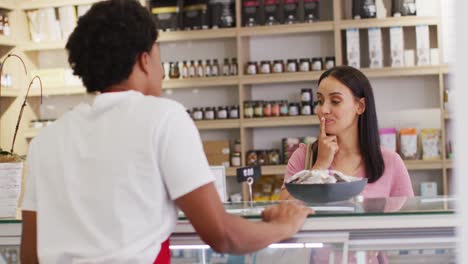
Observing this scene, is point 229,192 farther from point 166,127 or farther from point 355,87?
point 166,127

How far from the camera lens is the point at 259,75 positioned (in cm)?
582

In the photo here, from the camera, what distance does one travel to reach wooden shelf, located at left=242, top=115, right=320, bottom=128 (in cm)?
579

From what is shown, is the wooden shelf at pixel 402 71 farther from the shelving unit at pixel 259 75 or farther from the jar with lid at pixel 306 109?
the jar with lid at pixel 306 109

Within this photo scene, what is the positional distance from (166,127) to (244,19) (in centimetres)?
458

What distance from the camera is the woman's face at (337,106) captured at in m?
2.78

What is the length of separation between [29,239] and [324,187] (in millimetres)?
827

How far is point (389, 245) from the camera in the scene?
1.92m

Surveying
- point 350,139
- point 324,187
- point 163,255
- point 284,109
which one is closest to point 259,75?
point 284,109

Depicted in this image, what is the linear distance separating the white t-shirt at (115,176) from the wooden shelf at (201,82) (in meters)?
4.34

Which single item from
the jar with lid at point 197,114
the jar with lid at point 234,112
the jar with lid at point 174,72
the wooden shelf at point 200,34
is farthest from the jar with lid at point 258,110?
the jar with lid at point 174,72

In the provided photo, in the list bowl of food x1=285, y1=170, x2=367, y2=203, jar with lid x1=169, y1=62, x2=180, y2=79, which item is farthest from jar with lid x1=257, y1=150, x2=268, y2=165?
bowl of food x1=285, y1=170, x2=367, y2=203

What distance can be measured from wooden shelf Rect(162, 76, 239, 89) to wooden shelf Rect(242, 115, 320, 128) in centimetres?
35

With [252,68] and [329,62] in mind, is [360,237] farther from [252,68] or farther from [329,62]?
[252,68]

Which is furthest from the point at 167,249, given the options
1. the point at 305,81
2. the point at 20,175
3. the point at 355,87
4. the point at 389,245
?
the point at 305,81
